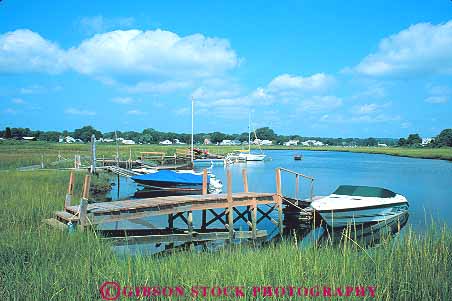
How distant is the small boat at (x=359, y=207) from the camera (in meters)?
17.8

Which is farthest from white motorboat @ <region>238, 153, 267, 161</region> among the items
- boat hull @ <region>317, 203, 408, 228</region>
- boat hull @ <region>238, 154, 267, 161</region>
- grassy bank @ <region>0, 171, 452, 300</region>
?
grassy bank @ <region>0, 171, 452, 300</region>

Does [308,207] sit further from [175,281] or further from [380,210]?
[175,281]

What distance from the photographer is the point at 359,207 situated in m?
17.8

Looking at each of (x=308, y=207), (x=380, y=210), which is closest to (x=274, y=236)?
(x=308, y=207)

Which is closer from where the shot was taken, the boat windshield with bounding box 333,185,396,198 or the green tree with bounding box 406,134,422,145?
the boat windshield with bounding box 333,185,396,198

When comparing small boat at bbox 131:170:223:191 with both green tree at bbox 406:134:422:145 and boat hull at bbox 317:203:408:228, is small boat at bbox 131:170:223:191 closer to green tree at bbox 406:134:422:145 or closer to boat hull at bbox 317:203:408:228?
boat hull at bbox 317:203:408:228

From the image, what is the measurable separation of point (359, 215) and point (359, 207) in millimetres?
435

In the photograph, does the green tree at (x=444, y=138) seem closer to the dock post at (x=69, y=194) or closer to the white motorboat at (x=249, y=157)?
the white motorboat at (x=249, y=157)

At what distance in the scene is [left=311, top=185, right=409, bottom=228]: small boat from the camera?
17.8 meters

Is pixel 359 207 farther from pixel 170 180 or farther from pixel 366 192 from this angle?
pixel 170 180

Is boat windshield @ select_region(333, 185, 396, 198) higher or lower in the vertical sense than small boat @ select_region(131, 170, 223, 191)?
higher

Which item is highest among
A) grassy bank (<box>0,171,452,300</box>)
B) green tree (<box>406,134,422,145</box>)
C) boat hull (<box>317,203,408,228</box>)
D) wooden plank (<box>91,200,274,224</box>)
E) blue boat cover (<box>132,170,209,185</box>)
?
green tree (<box>406,134,422,145</box>)

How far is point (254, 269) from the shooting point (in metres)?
6.84

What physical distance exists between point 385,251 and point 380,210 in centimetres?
1144
